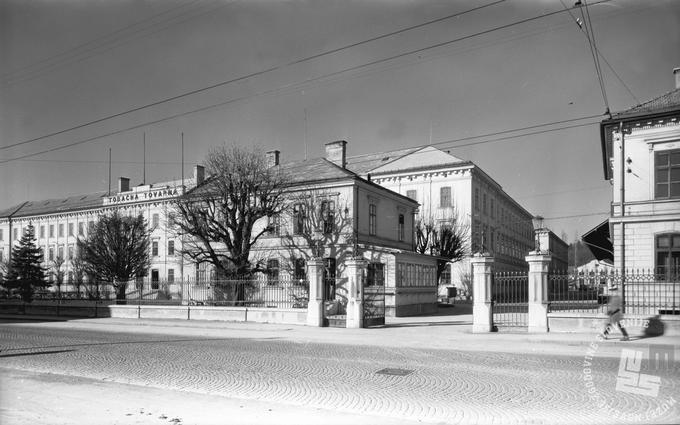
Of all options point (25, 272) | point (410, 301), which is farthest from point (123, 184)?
point (410, 301)

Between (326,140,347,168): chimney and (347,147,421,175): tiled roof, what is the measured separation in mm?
14252

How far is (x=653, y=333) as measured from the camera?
1584 cm

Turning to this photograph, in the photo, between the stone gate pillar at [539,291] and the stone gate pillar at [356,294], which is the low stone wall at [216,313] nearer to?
the stone gate pillar at [356,294]

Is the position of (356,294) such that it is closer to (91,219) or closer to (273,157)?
(273,157)

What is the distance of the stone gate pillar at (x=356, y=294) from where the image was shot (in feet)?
65.2

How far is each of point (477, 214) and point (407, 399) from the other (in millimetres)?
43523

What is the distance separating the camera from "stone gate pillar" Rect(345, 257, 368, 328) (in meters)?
19.9

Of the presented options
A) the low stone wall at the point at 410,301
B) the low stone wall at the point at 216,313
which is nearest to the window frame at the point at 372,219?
the low stone wall at the point at 410,301

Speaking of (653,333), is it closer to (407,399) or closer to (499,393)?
(499,393)

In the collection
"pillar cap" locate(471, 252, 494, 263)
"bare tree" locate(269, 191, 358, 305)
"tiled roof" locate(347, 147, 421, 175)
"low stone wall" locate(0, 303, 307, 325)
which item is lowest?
"low stone wall" locate(0, 303, 307, 325)

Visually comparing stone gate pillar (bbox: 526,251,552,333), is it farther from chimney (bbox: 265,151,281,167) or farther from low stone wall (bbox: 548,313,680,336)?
chimney (bbox: 265,151,281,167)

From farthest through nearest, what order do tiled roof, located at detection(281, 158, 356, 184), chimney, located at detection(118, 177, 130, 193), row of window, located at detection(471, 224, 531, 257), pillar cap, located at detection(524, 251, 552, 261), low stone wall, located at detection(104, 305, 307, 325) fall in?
chimney, located at detection(118, 177, 130, 193) < row of window, located at detection(471, 224, 531, 257) < tiled roof, located at detection(281, 158, 356, 184) < low stone wall, located at detection(104, 305, 307, 325) < pillar cap, located at detection(524, 251, 552, 261)

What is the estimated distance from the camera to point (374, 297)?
25.3 metres

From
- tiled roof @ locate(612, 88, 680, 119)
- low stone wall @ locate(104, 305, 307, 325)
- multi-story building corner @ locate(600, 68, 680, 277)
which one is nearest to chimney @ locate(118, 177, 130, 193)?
low stone wall @ locate(104, 305, 307, 325)
